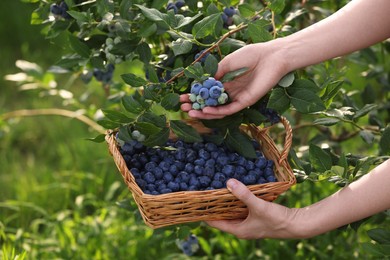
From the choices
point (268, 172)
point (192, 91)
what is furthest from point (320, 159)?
point (192, 91)

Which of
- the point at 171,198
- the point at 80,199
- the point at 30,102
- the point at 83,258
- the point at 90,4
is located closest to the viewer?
the point at 171,198

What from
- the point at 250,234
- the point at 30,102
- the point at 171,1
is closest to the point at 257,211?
the point at 250,234

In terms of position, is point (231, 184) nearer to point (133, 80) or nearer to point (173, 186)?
point (173, 186)

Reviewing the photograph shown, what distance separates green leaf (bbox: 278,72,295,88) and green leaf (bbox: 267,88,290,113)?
18 mm

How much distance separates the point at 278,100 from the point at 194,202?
288 mm

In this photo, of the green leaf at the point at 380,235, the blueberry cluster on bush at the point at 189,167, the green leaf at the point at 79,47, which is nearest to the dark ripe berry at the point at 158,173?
the blueberry cluster on bush at the point at 189,167

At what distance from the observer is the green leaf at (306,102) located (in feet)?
4.64

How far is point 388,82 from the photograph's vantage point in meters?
2.27

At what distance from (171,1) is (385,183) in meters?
0.75

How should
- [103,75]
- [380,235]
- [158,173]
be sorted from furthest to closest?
[103,75] < [380,235] < [158,173]

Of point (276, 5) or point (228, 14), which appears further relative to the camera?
point (228, 14)

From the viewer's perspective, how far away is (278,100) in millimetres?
1426

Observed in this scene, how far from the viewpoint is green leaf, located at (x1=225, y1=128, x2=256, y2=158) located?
1504 millimetres

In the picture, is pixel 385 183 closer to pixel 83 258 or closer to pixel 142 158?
pixel 142 158
